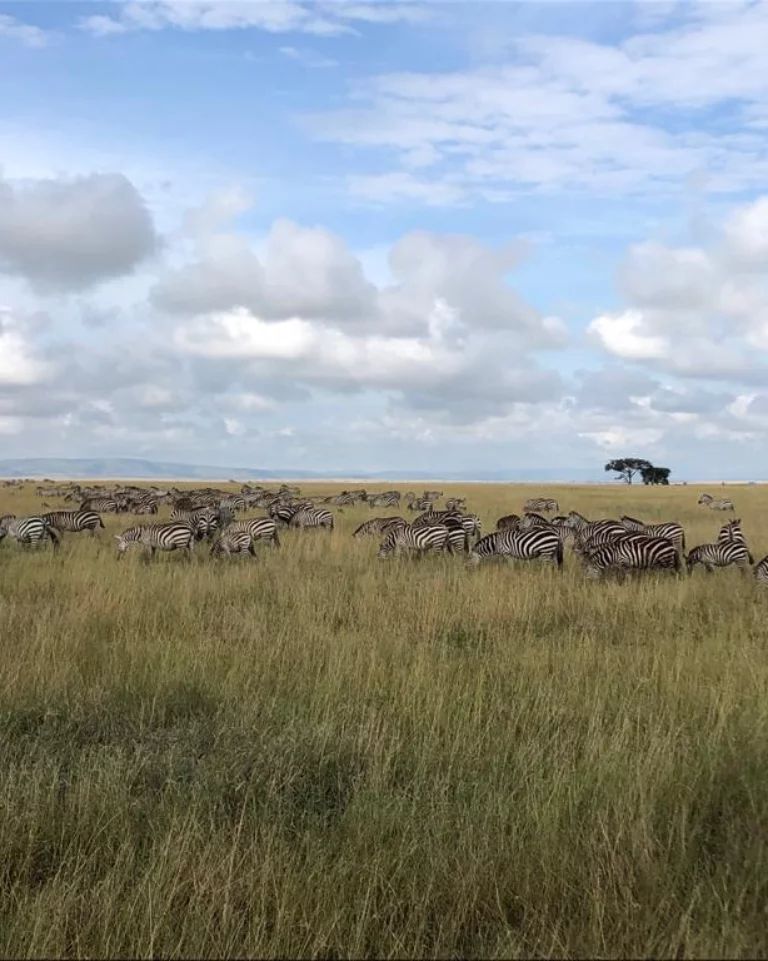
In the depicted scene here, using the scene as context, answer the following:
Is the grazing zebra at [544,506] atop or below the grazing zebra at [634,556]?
atop

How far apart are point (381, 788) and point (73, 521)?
21.0 m

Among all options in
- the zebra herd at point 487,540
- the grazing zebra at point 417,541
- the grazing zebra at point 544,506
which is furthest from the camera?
the grazing zebra at point 544,506

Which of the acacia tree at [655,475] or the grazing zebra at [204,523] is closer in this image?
the grazing zebra at [204,523]

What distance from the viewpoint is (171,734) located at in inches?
217

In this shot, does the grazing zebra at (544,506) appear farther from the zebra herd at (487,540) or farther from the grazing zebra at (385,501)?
the zebra herd at (487,540)

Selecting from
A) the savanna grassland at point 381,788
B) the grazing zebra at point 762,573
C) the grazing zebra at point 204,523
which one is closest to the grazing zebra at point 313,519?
the grazing zebra at point 204,523

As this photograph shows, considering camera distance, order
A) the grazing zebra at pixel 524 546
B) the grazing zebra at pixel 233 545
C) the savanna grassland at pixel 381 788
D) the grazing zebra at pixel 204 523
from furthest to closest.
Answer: the grazing zebra at pixel 204 523 → the grazing zebra at pixel 233 545 → the grazing zebra at pixel 524 546 → the savanna grassland at pixel 381 788

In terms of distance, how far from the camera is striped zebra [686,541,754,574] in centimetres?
1559

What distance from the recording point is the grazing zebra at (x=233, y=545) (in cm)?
1734

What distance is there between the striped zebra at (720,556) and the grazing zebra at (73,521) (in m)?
16.4

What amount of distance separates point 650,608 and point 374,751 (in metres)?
6.54

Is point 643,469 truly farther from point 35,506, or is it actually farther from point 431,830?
point 431,830

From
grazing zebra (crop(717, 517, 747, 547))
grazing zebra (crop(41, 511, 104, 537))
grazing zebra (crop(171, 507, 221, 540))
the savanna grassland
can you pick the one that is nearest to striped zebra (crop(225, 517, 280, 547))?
grazing zebra (crop(171, 507, 221, 540))

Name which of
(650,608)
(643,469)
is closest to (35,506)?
(650,608)
